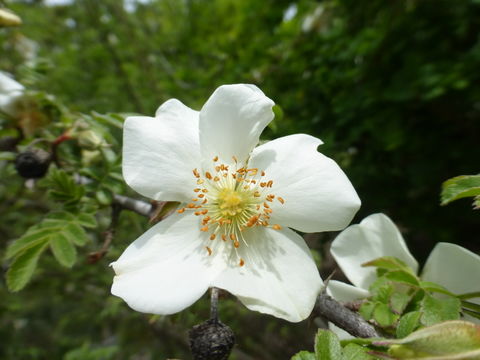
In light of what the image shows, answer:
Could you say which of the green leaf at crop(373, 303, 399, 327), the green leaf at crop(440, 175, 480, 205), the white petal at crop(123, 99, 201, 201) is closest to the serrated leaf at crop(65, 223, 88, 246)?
the white petal at crop(123, 99, 201, 201)

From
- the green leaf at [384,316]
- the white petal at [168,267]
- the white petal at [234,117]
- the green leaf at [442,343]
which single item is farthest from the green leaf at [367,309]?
the white petal at [234,117]

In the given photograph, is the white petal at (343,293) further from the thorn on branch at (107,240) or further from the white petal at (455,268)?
the thorn on branch at (107,240)

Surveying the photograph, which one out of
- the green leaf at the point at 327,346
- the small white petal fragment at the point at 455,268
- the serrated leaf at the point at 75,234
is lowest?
the serrated leaf at the point at 75,234

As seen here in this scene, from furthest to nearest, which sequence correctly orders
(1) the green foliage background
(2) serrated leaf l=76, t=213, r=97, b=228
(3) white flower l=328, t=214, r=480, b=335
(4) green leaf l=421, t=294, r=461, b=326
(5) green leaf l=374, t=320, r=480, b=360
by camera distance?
(1) the green foliage background < (2) serrated leaf l=76, t=213, r=97, b=228 < (3) white flower l=328, t=214, r=480, b=335 < (4) green leaf l=421, t=294, r=461, b=326 < (5) green leaf l=374, t=320, r=480, b=360

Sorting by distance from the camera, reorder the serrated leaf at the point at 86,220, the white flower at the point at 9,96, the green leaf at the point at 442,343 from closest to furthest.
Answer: the green leaf at the point at 442,343 → the serrated leaf at the point at 86,220 → the white flower at the point at 9,96

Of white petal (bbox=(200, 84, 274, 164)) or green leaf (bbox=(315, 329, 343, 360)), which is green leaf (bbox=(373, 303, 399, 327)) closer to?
green leaf (bbox=(315, 329, 343, 360))

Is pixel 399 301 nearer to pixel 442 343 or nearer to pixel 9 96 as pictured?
pixel 442 343
